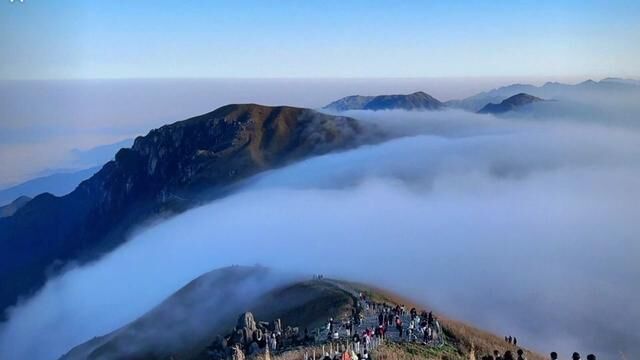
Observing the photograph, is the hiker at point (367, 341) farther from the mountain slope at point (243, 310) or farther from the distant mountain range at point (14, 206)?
the distant mountain range at point (14, 206)

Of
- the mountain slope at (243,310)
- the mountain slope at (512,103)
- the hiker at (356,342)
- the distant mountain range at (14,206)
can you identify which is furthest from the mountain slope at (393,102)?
the hiker at (356,342)

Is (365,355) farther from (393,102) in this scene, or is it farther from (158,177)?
(393,102)

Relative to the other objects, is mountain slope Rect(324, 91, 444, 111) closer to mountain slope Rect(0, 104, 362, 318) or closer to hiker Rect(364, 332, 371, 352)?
mountain slope Rect(0, 104, 362, 318)

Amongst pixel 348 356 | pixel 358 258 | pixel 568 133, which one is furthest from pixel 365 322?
pixel 568 133

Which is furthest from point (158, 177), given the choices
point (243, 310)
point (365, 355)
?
point (365, 355)

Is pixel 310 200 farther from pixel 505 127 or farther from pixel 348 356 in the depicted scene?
pixel 348 356

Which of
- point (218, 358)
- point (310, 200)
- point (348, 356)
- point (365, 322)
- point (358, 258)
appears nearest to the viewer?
point (348, 356)
